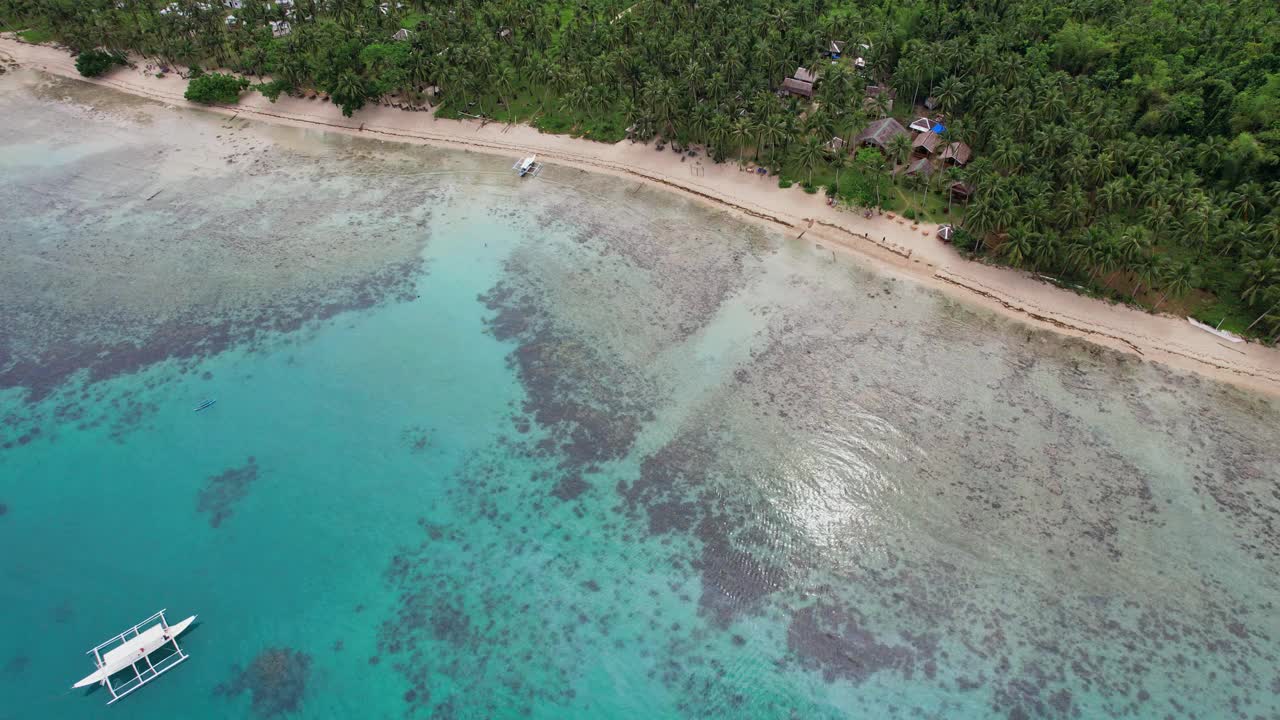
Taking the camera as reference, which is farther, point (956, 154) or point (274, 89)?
point (274, 89)

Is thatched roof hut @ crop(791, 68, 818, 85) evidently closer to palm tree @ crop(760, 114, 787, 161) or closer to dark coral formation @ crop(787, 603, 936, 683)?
palm tree @ crop(760, 114, 787, 161)

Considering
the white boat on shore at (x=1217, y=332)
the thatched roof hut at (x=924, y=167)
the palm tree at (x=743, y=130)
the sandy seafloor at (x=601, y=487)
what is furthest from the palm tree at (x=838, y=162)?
the white boat on shore at (x=1217, y=332)

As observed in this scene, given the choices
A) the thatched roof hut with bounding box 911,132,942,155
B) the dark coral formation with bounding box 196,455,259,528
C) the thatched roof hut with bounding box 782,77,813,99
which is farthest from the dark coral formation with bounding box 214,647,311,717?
the thatched roof hut with bounding box 782,77,813,99

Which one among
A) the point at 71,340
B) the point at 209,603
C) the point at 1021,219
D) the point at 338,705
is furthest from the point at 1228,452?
the point at 71,340

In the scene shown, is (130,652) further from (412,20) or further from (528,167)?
(412,20)

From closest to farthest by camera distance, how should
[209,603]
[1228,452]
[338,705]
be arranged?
[338,705] < [209,603] < [1228,452]

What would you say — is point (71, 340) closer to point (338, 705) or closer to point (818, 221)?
point (338, 705)

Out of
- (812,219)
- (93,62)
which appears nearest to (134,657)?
(812,219)
